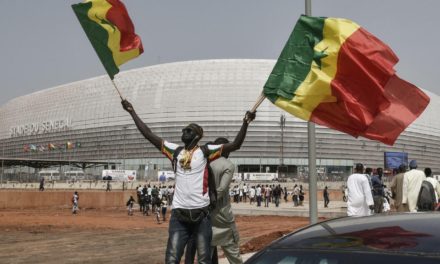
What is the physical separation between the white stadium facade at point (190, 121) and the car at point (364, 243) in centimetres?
8805

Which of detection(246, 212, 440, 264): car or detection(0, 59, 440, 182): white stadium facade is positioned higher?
detection(0, 59, 440, 182): white stadium facade

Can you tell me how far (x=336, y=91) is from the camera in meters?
6.10

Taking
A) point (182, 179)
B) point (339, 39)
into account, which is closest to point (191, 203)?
point (182, 179)

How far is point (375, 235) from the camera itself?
239 centimetres

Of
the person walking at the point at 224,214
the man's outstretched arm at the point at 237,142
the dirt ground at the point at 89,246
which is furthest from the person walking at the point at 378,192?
the man's outstretched arm at the point at 237,142

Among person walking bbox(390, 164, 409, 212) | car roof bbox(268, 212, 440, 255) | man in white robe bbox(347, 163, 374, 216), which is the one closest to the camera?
car roof bbox(268, 212, 440, 255)

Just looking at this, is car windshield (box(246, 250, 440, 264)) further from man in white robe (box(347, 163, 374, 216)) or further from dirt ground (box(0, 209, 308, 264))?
dirt ground (box(0, 209, 308, 264))

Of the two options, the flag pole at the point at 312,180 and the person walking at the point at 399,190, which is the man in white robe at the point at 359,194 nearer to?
the flag pole at the point at 312,180

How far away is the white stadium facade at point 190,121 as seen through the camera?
4040 inches

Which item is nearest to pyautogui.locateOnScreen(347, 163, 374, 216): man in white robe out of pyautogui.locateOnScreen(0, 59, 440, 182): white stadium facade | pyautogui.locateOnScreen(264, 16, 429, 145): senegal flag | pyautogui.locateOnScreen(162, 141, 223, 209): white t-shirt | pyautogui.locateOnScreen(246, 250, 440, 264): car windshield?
pyautogui.locateOnScreen(264, 16, 429, 145): senegal flag

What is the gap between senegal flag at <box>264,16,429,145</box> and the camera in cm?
604

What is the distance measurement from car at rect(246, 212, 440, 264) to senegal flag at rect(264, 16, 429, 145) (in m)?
3.29

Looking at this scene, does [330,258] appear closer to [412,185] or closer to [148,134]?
[148,134]

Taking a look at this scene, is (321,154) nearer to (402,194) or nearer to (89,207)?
(89,207)
